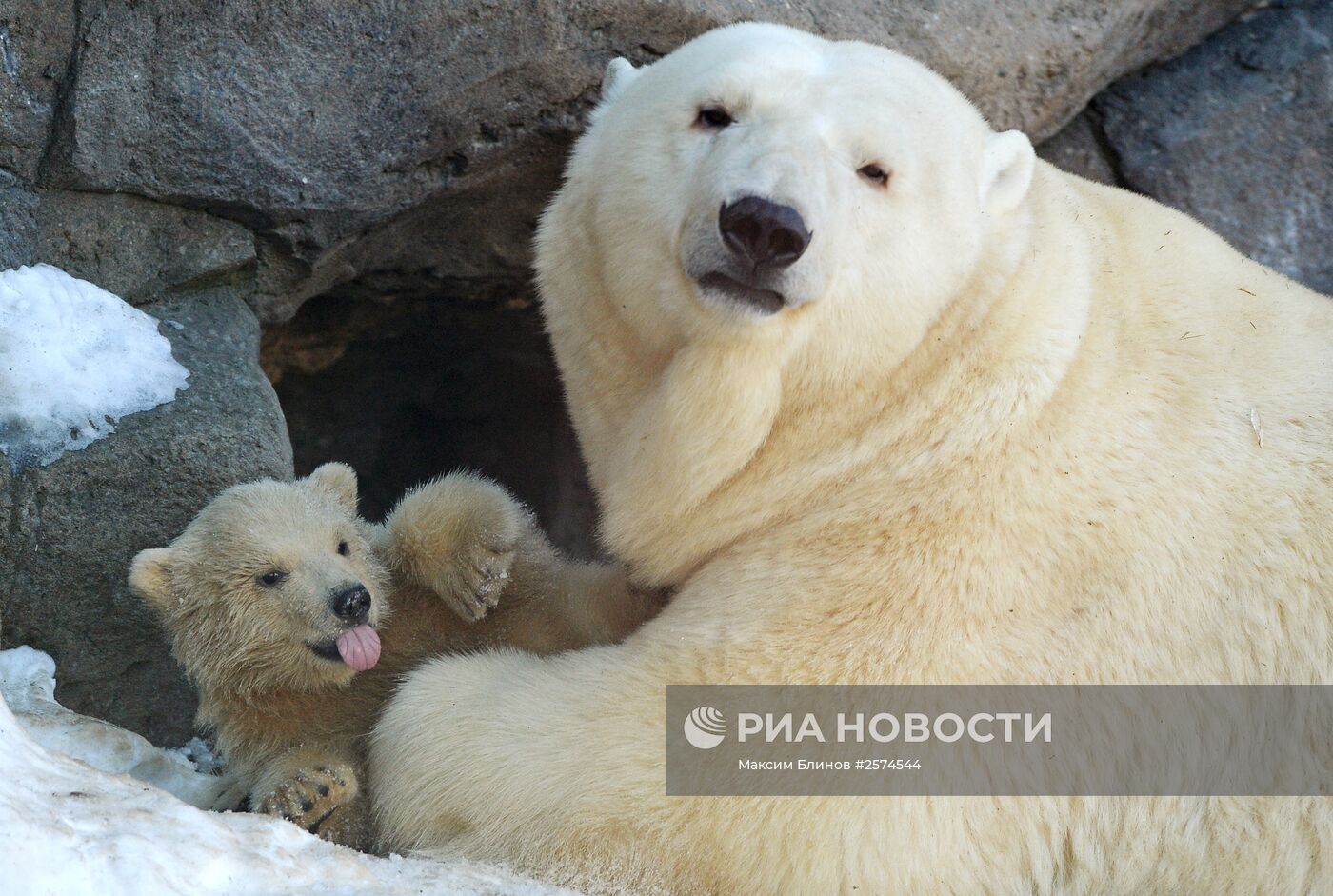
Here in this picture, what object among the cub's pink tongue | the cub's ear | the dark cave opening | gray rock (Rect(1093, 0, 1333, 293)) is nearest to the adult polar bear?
the cub's pink tongue

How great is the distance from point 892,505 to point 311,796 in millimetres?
1270

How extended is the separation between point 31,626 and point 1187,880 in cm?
267

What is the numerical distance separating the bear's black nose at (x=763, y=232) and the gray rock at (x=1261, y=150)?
2.98 meters

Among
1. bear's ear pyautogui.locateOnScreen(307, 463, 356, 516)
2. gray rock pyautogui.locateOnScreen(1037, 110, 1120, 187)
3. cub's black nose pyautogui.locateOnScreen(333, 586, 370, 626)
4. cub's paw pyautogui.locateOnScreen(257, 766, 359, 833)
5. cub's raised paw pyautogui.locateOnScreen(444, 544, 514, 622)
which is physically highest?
gray rock pyautogui.locateOnScreen(1037, 110, 1120, 187)

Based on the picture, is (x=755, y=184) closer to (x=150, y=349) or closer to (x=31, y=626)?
(x=150, y=349)

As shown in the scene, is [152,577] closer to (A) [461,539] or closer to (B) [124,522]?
(B) [124,522]

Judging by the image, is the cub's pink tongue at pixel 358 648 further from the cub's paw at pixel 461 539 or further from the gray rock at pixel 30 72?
the gray rock at pixel 30 72

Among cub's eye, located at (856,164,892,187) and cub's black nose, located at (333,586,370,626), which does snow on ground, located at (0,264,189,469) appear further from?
cub's eye, located at (856,164,892,187)

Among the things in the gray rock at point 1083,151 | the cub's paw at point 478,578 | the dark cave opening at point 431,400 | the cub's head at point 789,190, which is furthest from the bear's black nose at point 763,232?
the gray rock at point 1083,151

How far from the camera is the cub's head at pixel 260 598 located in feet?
9.24

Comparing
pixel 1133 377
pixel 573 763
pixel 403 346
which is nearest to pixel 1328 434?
pixel 1133 377

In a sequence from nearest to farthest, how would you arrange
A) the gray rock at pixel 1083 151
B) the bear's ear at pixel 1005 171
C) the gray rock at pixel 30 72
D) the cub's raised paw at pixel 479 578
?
the bear's ear at pixel 1005 171 → the cub's raised paw at pixel 479 578 → the gray rock at pixel 30 72 → the gray rock at pixel 1083 151

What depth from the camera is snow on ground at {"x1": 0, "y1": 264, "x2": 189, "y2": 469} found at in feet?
10.2

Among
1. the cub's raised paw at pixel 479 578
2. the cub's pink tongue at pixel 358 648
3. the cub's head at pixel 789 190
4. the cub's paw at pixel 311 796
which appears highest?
the cub's head at pixel 789 190
